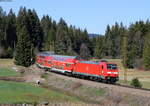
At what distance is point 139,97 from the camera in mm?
37406

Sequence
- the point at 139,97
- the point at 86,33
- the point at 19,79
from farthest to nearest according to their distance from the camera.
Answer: the point at 86,33
the point at 19,79
the point at 139,97

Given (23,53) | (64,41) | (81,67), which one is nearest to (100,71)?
(81,67)

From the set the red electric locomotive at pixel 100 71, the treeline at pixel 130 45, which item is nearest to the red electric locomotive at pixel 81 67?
the red electric locomotive at pixel 100 71

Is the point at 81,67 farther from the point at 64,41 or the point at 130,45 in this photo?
the point at 64,41

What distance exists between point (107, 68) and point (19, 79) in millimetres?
23919

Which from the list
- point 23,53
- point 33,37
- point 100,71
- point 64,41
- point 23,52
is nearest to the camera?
point 100,71

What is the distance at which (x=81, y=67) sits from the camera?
212 feet

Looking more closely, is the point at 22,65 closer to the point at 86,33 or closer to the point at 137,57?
the point at 137,57

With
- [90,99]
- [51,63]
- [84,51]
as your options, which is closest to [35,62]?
[51,63]

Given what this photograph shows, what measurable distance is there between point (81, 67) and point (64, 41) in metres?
106

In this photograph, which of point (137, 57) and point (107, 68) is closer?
point (107, 68)

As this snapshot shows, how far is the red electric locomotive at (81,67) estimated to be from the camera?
2149 inches

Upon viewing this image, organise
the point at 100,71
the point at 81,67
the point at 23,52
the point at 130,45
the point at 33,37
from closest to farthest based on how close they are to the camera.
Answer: the point at 100,71
the point at 81,67
the point at 23,52
the point at 130,45
the point at 33,37

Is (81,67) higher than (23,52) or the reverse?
the reverse
